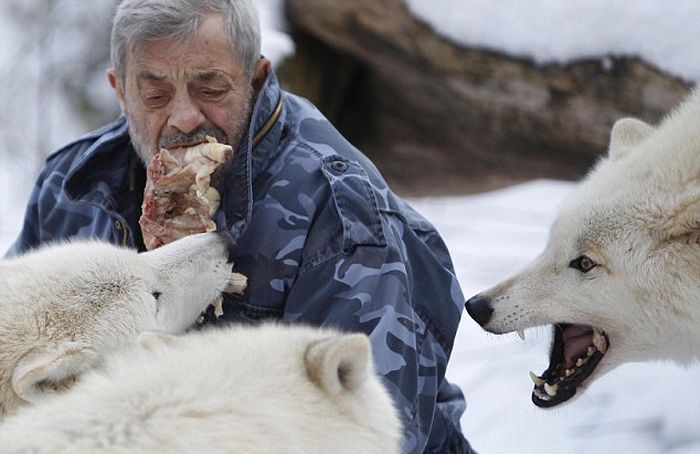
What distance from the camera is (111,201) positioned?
3.10 metres

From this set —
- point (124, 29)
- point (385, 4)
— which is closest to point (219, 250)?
point (124, 29)

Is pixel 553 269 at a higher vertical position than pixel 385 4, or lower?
lower

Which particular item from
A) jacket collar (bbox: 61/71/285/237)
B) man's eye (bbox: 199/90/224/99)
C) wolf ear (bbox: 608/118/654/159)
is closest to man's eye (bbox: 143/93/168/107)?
man's eye (bbox: 199/90/224/99)

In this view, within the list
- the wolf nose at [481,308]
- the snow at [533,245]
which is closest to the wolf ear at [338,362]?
the wolf nose at [481,308]

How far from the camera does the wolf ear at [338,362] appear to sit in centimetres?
176

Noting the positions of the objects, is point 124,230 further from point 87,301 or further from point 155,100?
point 87,301

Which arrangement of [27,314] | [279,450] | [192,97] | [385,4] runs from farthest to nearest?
1. [385,4]
2. [192,97]
3. [27,314]
4. [279,450]

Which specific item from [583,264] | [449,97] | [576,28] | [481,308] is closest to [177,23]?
[481,308]

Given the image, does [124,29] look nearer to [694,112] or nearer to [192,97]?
[192,97]

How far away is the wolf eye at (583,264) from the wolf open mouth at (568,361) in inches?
8.0

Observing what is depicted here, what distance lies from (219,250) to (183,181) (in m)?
0.26

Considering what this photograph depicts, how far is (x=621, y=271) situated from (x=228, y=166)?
123 cm

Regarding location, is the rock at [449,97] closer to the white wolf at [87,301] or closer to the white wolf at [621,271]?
the white wolf at [621,271]

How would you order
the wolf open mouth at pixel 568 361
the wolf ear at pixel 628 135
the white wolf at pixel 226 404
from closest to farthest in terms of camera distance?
the white wolf at pixel 226 404, the wolf open mouth at pixel 568 361, the wolf ear at pixel 628 135
